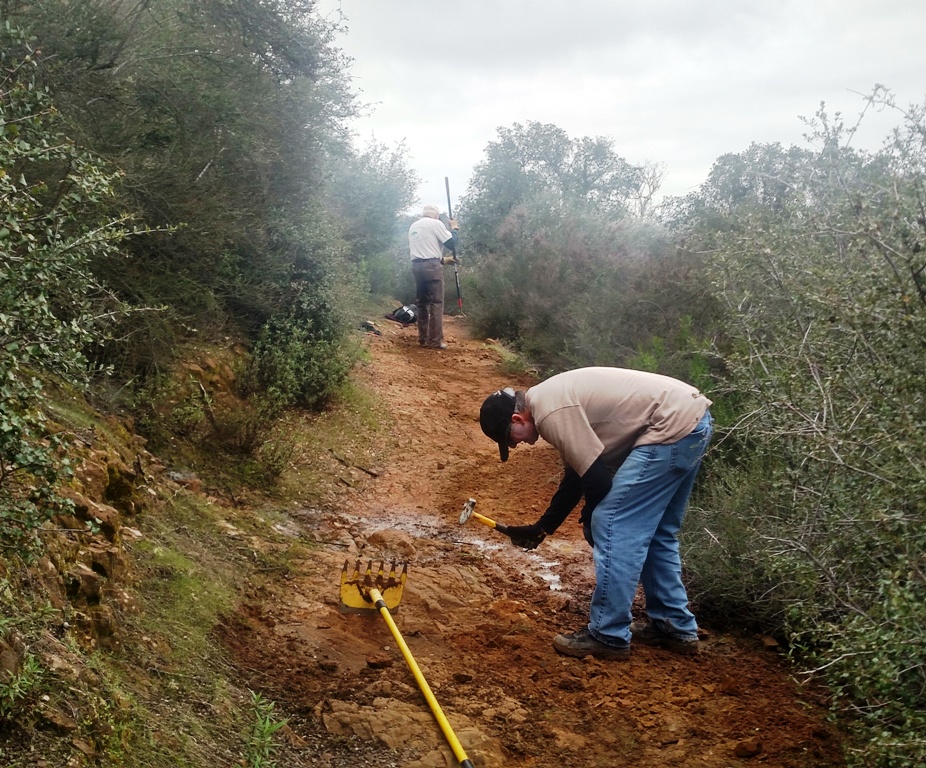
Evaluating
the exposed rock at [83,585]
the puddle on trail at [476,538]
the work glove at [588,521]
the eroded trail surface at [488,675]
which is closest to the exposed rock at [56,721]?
the exposed rock at [83,585]

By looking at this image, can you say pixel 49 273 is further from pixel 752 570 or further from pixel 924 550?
pixel 752 570

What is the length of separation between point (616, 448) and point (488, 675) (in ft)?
4.23

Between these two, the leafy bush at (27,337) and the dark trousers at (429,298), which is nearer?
the leafy bush at (27,337)

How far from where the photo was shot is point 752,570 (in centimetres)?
411

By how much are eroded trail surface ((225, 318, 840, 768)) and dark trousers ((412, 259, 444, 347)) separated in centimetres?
609

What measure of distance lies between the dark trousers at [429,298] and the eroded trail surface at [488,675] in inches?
240

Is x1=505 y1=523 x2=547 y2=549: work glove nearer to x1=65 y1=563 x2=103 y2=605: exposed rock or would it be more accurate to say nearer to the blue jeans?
the blue jeans

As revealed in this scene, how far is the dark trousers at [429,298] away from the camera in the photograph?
1166 cm

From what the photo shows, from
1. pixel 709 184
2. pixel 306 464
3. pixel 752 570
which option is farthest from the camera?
pixel 709 184

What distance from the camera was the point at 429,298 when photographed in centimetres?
1203

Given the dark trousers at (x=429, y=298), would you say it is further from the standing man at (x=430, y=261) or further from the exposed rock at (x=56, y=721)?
the exposed rock at (x=56, y=721)

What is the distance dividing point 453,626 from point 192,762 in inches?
77.6

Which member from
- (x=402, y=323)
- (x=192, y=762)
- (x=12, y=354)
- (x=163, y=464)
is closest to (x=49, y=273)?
(x=12, y=354)

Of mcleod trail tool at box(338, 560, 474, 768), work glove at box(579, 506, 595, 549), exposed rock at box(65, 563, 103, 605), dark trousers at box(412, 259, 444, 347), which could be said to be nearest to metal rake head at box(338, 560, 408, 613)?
mcleod trail tool at box(338, 560, 474, 768)
